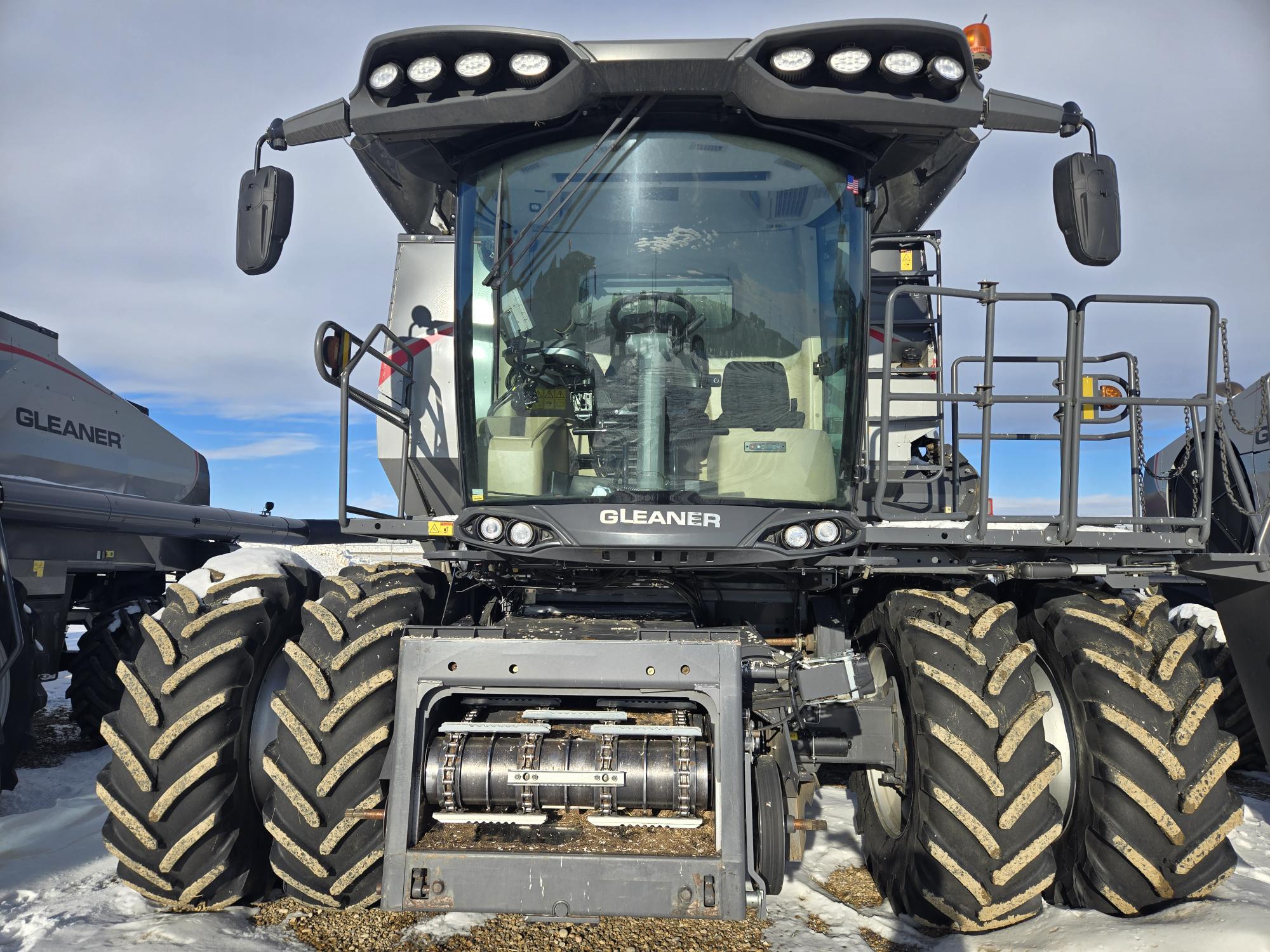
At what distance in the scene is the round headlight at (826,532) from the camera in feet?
11.3

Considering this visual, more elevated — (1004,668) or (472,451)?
(472,451)

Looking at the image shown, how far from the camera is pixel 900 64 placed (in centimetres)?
343

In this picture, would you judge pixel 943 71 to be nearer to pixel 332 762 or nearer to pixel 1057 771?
pixel 1057 771

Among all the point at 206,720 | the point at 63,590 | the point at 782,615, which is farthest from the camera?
the point at 63,590

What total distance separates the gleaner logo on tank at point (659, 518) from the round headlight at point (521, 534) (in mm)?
290

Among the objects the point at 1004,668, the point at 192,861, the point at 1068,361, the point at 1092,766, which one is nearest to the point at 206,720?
the point at 192,861

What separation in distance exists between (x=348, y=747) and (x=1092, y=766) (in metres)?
2.79

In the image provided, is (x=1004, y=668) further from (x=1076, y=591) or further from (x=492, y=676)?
(x=492, y=676)

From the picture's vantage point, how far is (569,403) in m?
3.66

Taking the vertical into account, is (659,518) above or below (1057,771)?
above

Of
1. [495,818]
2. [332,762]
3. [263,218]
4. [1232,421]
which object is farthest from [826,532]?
[1232,421]

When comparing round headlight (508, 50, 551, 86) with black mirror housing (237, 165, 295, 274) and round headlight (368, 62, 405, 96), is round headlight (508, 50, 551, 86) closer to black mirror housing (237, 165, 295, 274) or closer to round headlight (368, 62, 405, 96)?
round headlight (368, 62, 405, 96)

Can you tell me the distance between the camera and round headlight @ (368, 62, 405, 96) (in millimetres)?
3543

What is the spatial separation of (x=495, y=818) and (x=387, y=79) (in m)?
2.84
